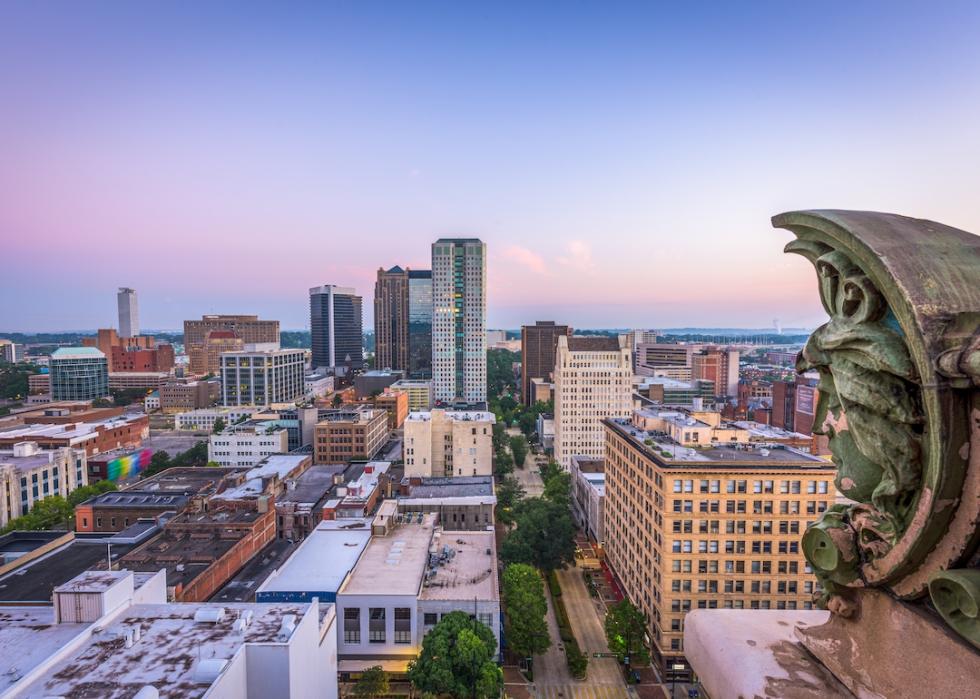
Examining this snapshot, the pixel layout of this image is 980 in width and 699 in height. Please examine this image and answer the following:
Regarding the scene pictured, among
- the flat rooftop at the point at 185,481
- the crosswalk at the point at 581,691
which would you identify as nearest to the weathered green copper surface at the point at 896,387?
the crosswalk at the point at 581,691

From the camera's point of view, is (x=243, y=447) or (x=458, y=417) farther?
(x=243, y=447)

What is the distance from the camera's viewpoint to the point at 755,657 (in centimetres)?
713

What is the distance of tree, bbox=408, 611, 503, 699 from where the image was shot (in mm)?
32406

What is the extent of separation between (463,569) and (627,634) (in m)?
13.2

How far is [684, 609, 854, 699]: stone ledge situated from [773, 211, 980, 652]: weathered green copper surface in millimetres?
1028

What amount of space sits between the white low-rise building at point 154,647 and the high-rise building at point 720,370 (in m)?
156

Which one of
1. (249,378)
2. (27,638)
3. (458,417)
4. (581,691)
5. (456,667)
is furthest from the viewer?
(249,378)

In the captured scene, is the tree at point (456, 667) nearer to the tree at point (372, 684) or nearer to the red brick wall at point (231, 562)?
the tree at point (372, 684)

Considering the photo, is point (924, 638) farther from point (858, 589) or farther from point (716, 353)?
point (716, 353)

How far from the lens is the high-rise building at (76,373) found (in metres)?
150

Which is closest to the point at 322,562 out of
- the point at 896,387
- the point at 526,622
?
the point at 526,622

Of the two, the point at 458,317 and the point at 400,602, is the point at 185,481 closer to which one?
the point at 400,602

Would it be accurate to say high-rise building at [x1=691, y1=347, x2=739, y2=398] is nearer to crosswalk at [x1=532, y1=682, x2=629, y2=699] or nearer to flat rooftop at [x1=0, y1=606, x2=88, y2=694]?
crosswalk at [x1=532, y1=682, x2=629, y2=699]

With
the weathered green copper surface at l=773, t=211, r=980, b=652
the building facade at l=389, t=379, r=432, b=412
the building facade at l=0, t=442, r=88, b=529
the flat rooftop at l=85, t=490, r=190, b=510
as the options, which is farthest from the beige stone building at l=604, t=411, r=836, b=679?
the building facade at l=389, t=379, r=432, b=412
